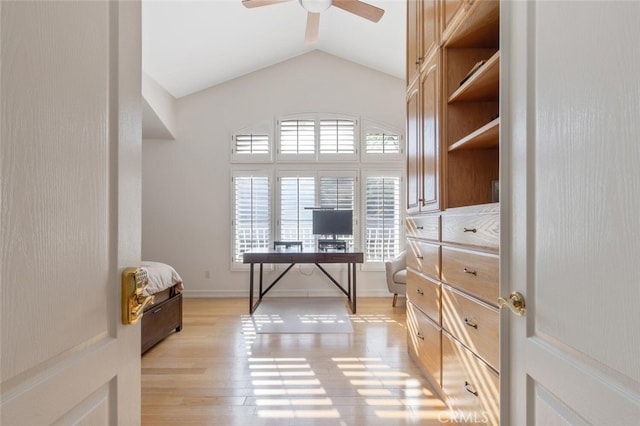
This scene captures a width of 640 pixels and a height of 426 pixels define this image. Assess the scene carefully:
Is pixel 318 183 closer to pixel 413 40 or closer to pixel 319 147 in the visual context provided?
pixel 319 147

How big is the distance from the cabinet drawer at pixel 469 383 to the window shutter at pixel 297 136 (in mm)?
3635

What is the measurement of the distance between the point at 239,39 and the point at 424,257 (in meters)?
3.44

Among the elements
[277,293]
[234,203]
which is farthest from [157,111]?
[277,293]

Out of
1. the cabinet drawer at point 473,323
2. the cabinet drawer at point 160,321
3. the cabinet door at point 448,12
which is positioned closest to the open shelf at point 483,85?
the cabinet door at point 448,12

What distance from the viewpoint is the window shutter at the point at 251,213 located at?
16.5ft

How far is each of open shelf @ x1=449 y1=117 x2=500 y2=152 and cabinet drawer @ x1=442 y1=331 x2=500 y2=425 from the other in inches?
41.6

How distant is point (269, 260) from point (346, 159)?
196 cm

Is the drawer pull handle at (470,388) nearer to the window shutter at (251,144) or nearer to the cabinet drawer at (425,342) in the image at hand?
the cabinet drawer at (425,342)
